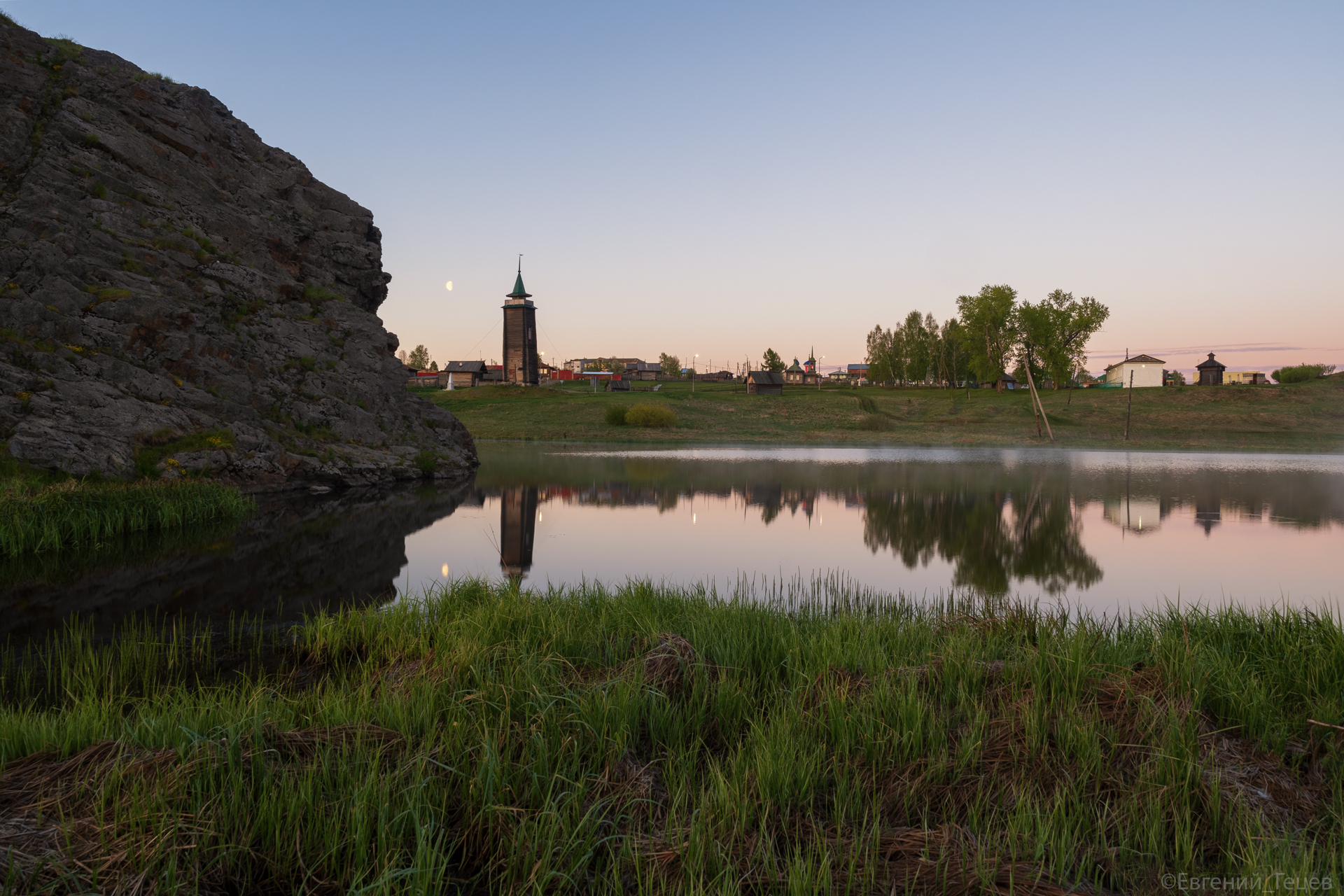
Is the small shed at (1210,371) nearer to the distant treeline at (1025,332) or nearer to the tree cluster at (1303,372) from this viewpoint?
the tree cluster at (1303,372)

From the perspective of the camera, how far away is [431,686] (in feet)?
19.2

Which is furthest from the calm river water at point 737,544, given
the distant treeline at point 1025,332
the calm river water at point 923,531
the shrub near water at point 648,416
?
the distant treeline at point 1025,332

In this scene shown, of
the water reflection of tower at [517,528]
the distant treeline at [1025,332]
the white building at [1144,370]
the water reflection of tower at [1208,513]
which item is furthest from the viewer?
the white building at [1144,370]

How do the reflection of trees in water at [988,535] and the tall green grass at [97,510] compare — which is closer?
the tall green grass at [97,510]

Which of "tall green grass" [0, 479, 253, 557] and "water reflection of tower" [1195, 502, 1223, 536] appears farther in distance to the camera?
"water reflection of tower" [1195, 502, 1223, 536]

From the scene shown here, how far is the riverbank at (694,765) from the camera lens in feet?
12.3

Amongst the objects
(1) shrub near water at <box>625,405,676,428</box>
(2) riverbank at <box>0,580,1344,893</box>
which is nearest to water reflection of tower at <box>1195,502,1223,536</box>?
(2) riverbank at <box>0,580,1344,893</box>

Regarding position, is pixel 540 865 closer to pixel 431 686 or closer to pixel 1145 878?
pixel 431 686

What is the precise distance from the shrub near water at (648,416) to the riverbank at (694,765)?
2522 inches

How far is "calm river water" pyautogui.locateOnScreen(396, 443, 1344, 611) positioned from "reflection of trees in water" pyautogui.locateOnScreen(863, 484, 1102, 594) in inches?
3.6

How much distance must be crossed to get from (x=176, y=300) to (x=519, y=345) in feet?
321

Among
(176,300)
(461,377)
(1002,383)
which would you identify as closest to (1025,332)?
(1002,383)

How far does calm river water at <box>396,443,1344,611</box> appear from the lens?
45.3 feet

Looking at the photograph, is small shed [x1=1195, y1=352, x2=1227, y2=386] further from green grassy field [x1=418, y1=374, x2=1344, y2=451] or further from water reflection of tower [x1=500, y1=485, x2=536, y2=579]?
water reflection of tower [x1=500, y1=485, x2=536, y2=579]
